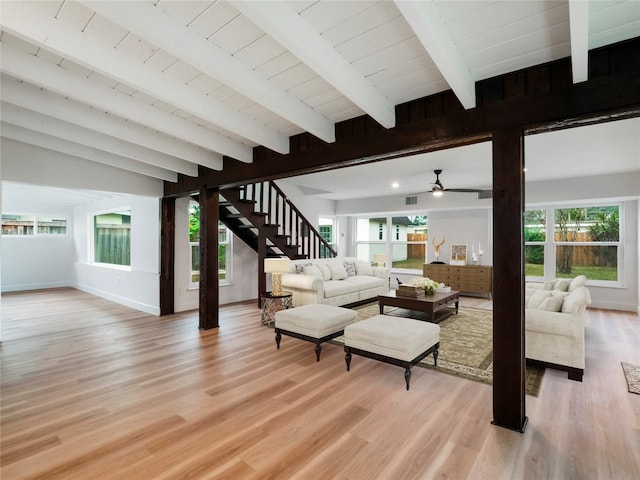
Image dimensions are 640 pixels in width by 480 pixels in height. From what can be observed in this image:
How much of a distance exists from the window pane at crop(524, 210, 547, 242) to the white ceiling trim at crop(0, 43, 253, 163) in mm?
7003

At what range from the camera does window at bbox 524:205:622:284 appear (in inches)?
248

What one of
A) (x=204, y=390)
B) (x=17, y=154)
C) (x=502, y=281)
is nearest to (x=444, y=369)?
(x=502, y=281)

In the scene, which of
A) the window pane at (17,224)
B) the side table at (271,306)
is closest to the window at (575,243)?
the side table at (271,306)

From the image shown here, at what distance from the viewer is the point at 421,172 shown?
5.57m

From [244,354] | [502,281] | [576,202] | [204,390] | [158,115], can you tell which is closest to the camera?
[502,281]

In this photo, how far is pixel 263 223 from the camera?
6027mm

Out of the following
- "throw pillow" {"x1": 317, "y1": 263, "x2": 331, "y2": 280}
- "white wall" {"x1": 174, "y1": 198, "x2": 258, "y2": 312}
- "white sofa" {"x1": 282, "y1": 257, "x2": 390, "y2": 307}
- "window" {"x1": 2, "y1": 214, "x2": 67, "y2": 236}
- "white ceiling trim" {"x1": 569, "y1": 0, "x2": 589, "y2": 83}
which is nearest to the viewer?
"white ceiling trim" {"x1": 569, "y1": 0, "x2": 589, "y2": 83}

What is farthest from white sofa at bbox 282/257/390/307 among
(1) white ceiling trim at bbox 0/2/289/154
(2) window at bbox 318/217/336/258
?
(1) white ceiling trim at bbox 0/2/289/154

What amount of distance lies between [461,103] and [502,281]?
4.52 feet

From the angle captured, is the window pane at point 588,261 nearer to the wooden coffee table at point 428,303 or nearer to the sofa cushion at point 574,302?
the wooden coffee table at point 428,303

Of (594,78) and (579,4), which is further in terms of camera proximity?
(594,78)

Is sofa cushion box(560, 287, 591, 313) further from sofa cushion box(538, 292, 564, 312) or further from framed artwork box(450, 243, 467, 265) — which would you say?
framed artwork box(450, 243, 467, 265)

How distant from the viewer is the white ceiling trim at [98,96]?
231cm

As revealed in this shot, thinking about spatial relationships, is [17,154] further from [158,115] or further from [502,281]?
[502,281]
